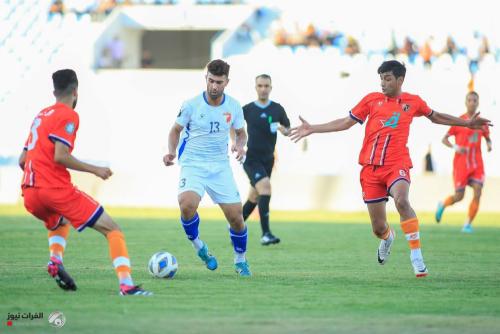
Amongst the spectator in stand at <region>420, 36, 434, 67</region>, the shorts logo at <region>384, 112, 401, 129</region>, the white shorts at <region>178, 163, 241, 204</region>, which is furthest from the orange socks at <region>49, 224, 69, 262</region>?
the spectator in stand at <region>420, 36, 434, 67</region>

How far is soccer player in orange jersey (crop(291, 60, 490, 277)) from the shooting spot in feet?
39.7

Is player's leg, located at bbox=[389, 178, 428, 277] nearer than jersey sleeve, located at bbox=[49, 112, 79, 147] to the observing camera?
No

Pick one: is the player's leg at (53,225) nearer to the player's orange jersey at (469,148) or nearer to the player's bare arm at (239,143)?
the player's bare arm at (239,143)

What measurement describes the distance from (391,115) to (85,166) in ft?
13.9

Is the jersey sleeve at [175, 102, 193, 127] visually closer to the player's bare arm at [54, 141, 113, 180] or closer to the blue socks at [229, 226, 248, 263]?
the blue socks at [229, 226, 248, 263]

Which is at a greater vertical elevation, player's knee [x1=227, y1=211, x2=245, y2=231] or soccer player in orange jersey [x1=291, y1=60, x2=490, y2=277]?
soccer player in orange jersey [x1=291, y1=60, x2=490, y2=277]

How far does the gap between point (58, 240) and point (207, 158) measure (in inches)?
88.6

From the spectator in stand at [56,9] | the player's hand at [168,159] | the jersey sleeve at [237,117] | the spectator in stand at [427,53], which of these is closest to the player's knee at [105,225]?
the player's hand at [168,159]

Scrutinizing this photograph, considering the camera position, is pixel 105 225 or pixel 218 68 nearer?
pixel 105 225

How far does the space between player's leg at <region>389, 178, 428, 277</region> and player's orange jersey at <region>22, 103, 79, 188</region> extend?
159 inches

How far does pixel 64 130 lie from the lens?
9492 mm

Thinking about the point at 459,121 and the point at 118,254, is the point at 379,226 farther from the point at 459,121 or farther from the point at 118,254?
the point at 118,254

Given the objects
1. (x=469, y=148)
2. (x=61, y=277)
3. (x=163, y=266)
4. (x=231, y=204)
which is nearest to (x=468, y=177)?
(x=469, y=148)

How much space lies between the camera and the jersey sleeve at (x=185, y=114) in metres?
11.8
